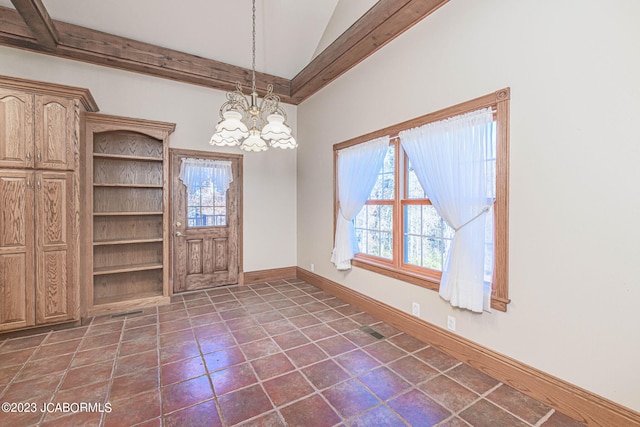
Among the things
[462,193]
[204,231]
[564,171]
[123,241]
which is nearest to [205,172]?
[204,231]

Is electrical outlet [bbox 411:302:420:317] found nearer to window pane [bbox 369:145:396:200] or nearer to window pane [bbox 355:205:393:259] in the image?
window pane [bbox 355:205:393:259]

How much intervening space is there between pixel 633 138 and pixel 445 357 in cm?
208

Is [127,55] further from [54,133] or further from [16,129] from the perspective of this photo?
[16,129]

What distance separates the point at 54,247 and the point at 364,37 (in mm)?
4128

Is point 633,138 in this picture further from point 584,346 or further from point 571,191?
point 584,346

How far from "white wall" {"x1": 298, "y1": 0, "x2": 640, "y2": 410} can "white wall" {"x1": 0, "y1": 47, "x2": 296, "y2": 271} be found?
122 inches

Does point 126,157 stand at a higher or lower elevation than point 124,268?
higher

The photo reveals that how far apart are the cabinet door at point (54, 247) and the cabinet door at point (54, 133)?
0.14m

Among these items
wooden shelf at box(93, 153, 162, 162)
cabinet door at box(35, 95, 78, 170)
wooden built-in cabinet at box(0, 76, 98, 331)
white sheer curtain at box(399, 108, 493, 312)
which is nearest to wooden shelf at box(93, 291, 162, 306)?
wooden built-in cabinet at box(0, 76, 98, 331)

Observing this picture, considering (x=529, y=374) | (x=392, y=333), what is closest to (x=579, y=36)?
(x=529, y=374)

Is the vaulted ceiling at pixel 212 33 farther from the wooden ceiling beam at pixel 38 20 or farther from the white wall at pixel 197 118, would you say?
the white wall at pixel 197 118

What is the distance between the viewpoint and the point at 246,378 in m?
2.24

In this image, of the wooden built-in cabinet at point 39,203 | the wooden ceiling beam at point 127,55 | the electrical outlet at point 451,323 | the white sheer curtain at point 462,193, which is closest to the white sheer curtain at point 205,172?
the wooden ceiling beam at point 127,55

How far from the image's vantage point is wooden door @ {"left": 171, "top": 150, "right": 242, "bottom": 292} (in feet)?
14.4
